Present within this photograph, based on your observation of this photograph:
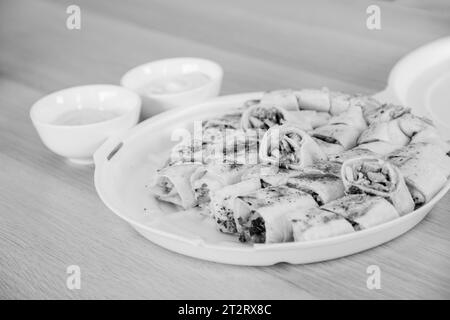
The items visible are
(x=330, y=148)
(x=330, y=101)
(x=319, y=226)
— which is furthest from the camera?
(x=330, y=101)

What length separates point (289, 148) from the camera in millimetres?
1654

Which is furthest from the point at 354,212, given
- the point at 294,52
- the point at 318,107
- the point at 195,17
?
the point at 195,17

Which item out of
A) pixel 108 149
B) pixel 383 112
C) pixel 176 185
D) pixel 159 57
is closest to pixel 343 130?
pixel 383 112

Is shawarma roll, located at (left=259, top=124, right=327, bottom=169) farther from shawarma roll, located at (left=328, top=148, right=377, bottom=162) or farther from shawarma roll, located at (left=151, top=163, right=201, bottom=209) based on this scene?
shawarma roll, located at (left=151, top=163, right=201, bottom=209)

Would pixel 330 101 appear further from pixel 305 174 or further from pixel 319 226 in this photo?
pixel 319 226

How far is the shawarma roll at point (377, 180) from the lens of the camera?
1.43m

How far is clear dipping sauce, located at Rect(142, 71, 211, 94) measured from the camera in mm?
2227

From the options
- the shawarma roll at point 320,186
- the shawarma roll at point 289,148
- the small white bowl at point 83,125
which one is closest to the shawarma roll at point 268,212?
the shawarma roll at point 320,186

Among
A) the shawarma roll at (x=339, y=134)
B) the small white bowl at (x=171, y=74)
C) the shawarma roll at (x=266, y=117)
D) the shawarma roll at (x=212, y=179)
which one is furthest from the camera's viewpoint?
the small white bowl at (x=171, y=74)

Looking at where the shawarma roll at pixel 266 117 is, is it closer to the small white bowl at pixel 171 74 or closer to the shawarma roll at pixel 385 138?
the shawarma roll at pixel 385 138

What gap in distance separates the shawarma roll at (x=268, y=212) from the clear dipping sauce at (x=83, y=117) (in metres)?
0.73

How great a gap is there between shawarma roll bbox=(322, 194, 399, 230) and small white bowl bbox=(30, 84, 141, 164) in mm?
795

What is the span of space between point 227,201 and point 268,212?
0.44 feet

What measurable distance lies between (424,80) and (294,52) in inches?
25.2
